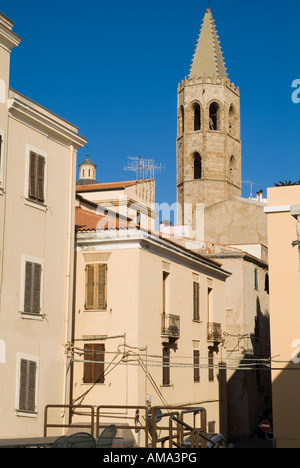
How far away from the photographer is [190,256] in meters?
28.1

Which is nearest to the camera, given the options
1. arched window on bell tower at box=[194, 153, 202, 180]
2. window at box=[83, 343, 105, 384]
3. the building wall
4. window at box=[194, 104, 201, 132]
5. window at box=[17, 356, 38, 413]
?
window at box=[17, 356, 38, 413]

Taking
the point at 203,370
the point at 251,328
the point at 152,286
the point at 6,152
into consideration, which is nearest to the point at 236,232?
the point at 251,328

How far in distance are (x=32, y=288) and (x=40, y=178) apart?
3.40 m

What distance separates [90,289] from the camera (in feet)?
79.3

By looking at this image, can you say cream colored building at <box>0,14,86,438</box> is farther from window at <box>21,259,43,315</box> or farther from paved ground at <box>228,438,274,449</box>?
paved ground at <box>228,438,274,449</box>

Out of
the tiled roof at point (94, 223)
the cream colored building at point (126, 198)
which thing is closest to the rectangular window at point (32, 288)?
the tiled roof at point (94, 223)

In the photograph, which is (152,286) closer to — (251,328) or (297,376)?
(297,376)

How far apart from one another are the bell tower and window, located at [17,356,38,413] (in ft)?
216

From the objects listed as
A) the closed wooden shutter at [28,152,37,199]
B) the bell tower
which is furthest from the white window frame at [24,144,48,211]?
the bell tower

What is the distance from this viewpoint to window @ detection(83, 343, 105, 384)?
76.4 feet

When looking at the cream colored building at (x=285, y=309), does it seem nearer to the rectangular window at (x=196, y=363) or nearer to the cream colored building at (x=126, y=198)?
the rectangular window at (x=196, y=363)

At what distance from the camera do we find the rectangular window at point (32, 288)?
65.0 feet

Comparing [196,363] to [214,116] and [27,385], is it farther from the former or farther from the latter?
[214,116]

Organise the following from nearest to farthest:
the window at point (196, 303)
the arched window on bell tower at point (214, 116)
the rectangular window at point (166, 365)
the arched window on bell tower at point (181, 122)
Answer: the rectangular window at point (166, 365) → the window at point (196, 303) → the arched window on bell tower at point (214, 116) → the arched window on bell tower at point (181, 122)
